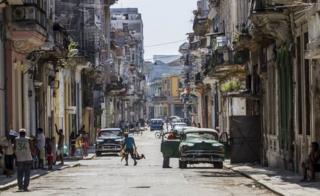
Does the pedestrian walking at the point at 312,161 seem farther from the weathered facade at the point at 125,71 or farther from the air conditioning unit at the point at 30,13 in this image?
the weathered facade at the point at 125,71

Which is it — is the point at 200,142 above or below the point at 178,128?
below

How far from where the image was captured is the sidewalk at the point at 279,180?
75.6 feet

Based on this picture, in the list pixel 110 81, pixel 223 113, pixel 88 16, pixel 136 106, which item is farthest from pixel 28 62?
pixel 136 106

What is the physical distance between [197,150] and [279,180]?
9408 mm

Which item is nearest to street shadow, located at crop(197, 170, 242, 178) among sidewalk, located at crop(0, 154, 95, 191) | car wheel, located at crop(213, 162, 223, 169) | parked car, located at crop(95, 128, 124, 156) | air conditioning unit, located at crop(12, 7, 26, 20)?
car wheel, located at crop(213, 162, 223, 169)

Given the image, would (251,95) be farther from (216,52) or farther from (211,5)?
(211,5)

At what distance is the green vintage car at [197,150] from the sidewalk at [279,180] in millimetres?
783

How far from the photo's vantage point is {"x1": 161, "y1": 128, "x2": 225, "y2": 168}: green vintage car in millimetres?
36875

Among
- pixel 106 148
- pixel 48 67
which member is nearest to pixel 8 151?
pixel 48 67

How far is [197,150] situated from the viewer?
36.9 m

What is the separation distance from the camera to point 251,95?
137 ft

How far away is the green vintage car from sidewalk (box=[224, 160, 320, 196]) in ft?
2.57

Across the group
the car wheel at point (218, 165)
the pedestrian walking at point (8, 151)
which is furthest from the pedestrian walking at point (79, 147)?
the pedestrian walking at point (8, 151)

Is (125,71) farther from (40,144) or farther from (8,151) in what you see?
(8,151)
